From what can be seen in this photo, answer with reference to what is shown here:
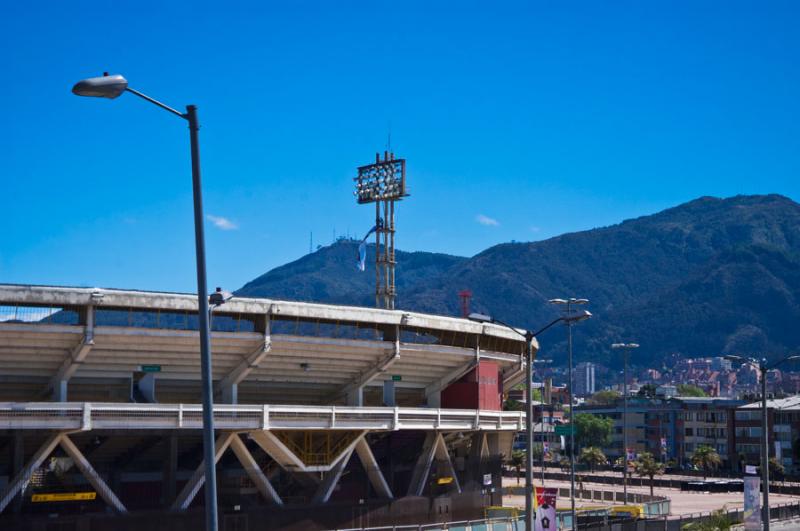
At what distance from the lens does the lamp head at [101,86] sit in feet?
64.8

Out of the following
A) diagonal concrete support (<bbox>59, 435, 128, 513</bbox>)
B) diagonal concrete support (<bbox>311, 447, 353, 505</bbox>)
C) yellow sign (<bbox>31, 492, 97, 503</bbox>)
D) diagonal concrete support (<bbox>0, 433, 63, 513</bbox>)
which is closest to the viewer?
diagonal concrete support (<bbox>0, 433, 63, 513</bbox>)

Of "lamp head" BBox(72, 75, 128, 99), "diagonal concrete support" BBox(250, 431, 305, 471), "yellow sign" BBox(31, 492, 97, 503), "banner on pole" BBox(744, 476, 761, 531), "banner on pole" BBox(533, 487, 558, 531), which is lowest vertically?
"banner on pole" BBox(744, 476, 761, 531)

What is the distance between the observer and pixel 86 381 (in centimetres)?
5862

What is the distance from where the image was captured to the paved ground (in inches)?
3558

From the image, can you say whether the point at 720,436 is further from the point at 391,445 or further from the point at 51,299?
the point at 51,299

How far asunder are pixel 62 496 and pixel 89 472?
2.01 meters

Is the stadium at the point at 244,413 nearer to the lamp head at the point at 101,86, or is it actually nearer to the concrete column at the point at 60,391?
the concrete column at the point at 60,391

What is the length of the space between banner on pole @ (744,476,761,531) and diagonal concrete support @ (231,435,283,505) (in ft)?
76.8

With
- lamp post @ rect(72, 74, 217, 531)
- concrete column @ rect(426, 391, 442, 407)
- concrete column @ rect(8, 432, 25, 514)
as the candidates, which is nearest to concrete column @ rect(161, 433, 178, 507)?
concrete column @ rect(8, 432, 25, 514)

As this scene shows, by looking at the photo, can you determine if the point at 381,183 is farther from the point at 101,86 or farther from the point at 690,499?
the point at 101,86

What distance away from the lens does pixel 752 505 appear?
54688 millimetres

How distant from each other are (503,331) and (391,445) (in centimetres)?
1083

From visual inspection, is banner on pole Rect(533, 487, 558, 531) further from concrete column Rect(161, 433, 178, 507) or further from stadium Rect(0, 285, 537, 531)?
concrete column Rect(161, 433, 178, 507)

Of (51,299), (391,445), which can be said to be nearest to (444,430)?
(391,445)
